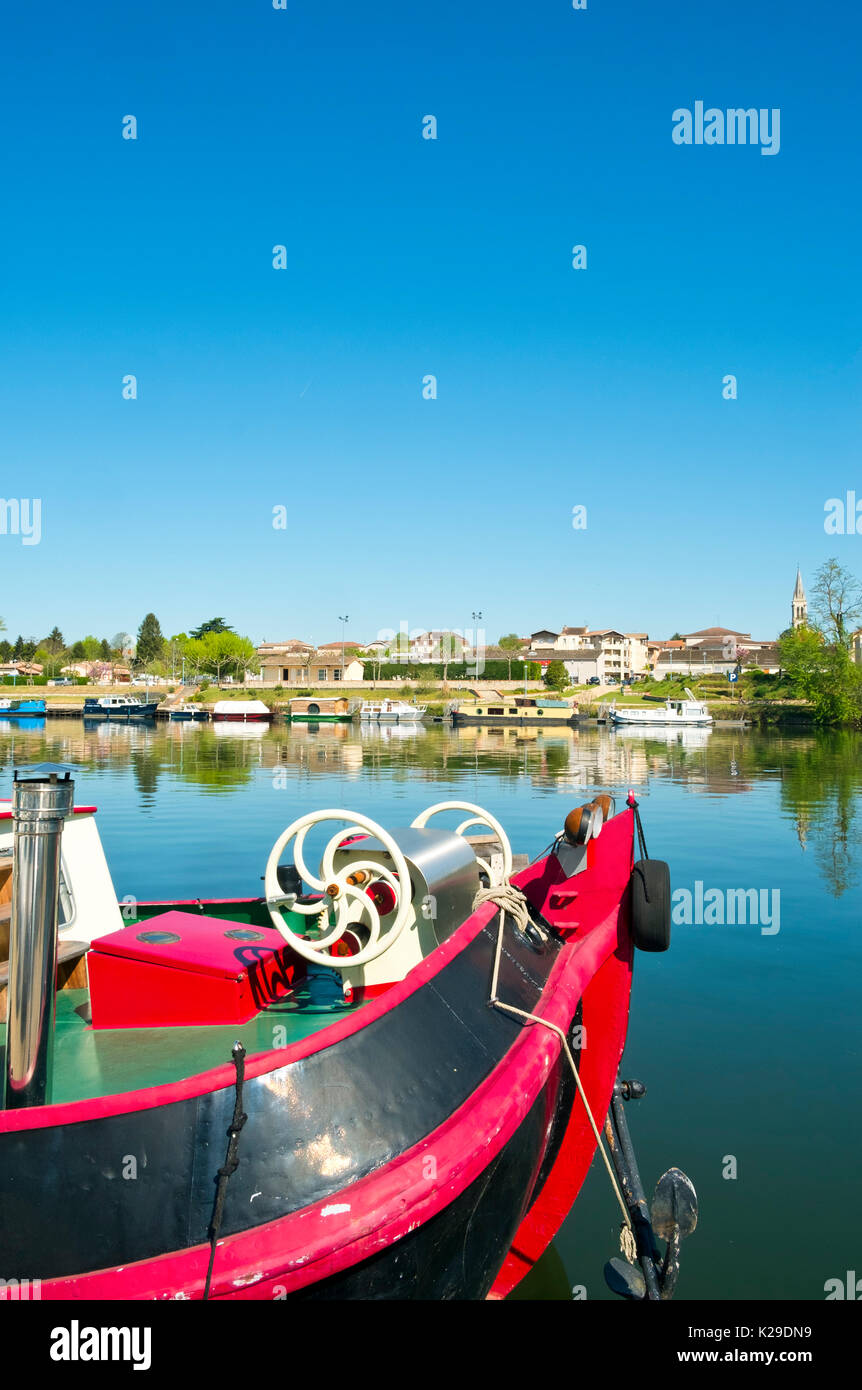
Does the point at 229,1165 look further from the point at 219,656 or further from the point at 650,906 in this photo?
the point at 219,656

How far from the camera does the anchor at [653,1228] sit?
5258 mm

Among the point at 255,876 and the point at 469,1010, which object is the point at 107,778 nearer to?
the point at 255,876

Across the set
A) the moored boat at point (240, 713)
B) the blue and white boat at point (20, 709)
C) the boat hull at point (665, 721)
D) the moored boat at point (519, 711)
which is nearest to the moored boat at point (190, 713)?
the moored boat at point (240, 713)

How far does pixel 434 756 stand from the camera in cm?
5356

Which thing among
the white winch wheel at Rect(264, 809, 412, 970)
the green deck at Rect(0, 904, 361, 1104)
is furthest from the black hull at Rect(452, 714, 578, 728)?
the white winch wheel at Rect(264, 809, 412, 970)

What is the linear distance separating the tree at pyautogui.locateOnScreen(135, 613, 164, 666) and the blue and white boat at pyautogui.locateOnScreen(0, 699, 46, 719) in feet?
236

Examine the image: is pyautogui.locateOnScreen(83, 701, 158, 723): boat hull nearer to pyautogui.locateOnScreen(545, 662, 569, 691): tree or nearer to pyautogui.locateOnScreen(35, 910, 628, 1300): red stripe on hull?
pyautogui.locateOnScreen(545, 662, 569, 691): tree

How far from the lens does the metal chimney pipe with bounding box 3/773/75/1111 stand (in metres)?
4.11

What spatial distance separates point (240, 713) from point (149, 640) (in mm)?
85589

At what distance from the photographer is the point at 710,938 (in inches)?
572

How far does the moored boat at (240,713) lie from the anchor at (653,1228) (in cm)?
9863

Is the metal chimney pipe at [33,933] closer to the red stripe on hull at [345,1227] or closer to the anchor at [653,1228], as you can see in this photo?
the red stripe on hull at [345,1227]
